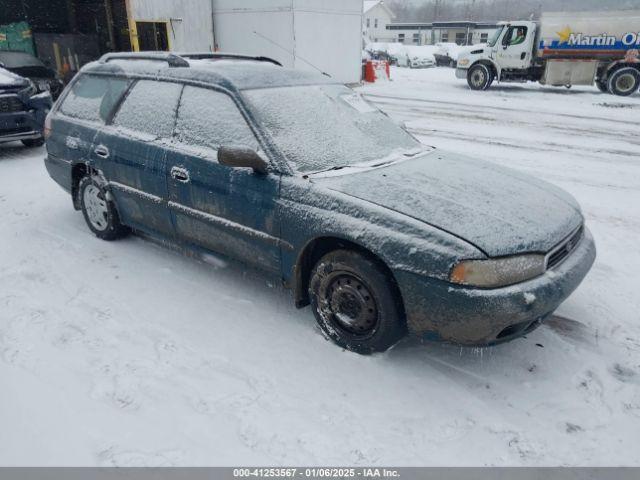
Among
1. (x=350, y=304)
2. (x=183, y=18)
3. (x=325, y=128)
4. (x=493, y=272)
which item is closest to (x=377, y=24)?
(x=183, y=18)

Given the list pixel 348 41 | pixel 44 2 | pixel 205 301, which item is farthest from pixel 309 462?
pixel 44 2

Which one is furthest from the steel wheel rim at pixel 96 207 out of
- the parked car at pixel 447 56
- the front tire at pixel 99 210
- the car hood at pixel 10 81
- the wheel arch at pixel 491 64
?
the parked car at pixel 447 56

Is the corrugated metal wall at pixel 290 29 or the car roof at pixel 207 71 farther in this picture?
the corrugated metal wall at pixel 290 29

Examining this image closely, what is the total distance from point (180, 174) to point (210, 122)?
477 millimetres

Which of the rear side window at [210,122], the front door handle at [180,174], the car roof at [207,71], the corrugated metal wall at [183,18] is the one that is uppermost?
the corrugated metal wall at [183,18]

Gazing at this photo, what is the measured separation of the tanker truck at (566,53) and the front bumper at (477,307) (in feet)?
56.3

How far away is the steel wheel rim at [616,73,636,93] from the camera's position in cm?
1617

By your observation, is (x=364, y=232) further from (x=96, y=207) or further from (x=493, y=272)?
(x=96, y=207)

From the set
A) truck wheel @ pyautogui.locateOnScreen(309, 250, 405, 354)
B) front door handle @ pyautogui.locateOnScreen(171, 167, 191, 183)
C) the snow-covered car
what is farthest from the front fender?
the snow-covered car

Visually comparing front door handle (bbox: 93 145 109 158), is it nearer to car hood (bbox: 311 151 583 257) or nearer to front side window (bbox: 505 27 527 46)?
car hood (bbox: 311 151 583 257)

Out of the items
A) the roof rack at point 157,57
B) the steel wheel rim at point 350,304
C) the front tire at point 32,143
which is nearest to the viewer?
the steel wheel rim at point 350,304

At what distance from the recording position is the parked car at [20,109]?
26.0 ft

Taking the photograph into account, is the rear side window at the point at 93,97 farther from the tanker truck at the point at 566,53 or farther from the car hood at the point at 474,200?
the tanker truck at the point at 566,53

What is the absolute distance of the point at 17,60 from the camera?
39.8 ft
